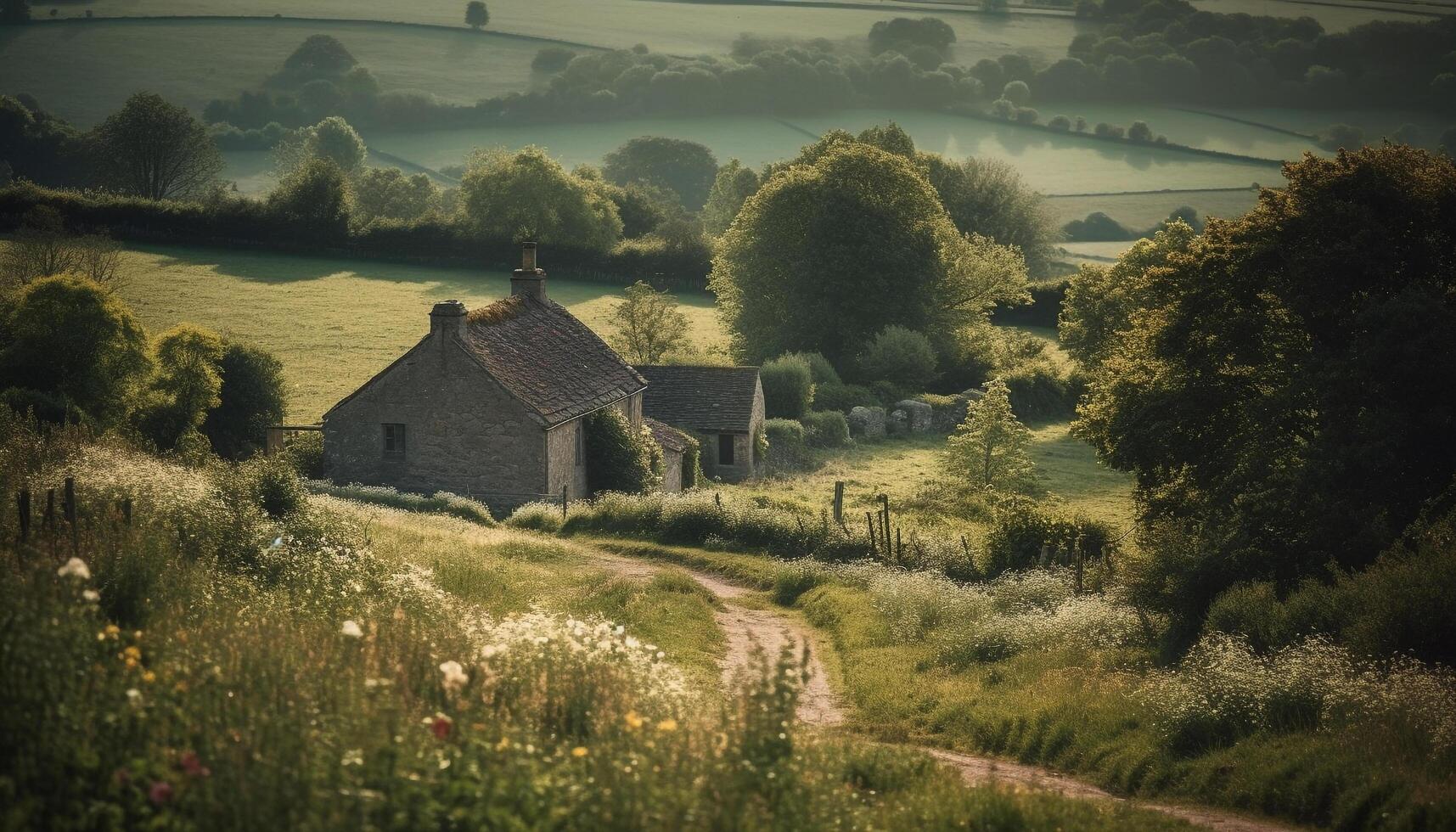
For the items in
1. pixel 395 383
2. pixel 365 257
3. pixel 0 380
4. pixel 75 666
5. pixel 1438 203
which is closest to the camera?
pixel 75 666

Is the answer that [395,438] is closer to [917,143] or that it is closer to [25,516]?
[25,516]

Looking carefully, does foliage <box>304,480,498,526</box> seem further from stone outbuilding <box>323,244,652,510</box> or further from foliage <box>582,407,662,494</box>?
foliage <box>582,407,662,494</box>

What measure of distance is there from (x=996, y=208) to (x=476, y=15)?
3637 inches

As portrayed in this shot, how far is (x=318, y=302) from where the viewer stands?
71.9 m

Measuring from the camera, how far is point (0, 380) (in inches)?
1574

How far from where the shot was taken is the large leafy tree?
24922 mm

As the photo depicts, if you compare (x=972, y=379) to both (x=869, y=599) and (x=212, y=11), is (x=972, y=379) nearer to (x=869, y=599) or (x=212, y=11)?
(x=869, y=599)

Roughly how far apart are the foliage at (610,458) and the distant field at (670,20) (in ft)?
412

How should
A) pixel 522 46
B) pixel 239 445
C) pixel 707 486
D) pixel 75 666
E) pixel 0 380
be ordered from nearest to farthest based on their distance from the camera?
pixel 75 666 → pixel 0 380 → pixel 239 445 → pixel 707 486 → pixel 522 46

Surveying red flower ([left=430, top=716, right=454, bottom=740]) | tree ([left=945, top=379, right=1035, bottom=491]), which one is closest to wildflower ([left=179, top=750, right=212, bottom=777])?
red flower ([left=430, top=716, right=454, bottom=740])

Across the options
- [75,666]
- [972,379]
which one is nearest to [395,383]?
[75,666]

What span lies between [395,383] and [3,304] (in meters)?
13.2

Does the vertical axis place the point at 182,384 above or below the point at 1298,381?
below

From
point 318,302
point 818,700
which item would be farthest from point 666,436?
point 818,700
